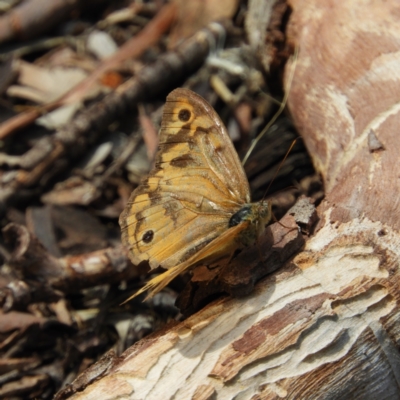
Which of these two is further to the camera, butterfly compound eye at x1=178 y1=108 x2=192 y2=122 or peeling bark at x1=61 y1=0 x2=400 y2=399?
butterfly compound eye at x1=178 y1=108 x2=192 y2=122

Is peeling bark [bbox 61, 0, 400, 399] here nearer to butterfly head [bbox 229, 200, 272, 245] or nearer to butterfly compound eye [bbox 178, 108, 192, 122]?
butterfly head [bbox 229, 200, 272, 245]

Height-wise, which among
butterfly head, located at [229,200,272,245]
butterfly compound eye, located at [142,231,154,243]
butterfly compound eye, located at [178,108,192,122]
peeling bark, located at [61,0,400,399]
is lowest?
peeling bark, located at [61,0,400,399]

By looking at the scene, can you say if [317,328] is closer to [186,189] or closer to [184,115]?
[186,189]

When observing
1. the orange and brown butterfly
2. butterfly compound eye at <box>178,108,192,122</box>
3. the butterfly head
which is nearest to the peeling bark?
the butterfly head

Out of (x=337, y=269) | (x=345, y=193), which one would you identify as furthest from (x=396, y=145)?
(x=337, y=269)

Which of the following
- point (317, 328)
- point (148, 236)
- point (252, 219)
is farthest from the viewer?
point (148, 236)

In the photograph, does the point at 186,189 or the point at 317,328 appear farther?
the point at 186,189

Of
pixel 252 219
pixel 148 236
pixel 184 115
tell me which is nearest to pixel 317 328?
pixel 252 219

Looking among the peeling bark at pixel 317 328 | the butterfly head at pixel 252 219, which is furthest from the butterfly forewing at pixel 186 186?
the peeling bark at pixel 317 328
